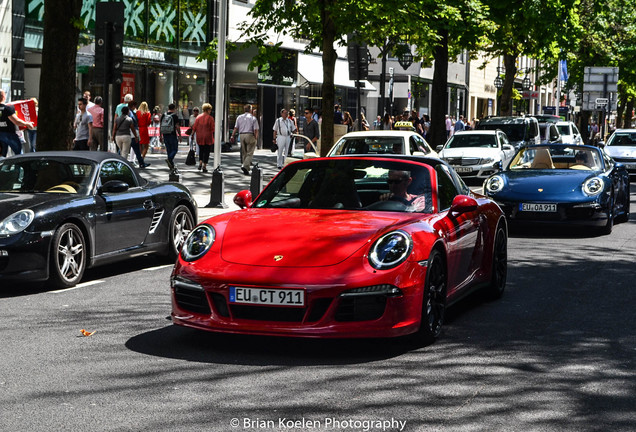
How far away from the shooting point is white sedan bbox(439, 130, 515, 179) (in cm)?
2753

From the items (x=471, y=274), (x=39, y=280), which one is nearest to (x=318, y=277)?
(x=471, y=274)

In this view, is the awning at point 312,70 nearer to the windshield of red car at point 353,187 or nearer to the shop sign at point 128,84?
the shop sign at point 128,84

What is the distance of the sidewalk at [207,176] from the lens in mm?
19234

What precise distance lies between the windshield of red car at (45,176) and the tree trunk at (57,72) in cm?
549

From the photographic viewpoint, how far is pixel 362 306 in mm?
6500

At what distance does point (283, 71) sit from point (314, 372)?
37589 millimetres

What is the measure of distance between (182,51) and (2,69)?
1001 cm

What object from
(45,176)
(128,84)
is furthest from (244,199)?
(128,84)

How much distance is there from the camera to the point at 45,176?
10383 mm

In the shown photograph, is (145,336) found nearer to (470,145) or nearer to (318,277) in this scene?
(318,277)

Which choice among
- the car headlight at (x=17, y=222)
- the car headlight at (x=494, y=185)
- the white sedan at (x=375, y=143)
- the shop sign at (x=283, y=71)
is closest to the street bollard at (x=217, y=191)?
the white sedan at (x=375, y=143)

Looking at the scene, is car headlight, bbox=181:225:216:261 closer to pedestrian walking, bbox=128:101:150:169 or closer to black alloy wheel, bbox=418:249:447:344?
black alloy wheel, bbox=418:249:447:344

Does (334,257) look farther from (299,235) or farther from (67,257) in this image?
(67,257)

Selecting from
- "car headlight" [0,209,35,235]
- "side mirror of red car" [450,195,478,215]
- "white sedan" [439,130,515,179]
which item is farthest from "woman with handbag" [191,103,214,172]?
"side mirror of red car" [450,195,478,215]
